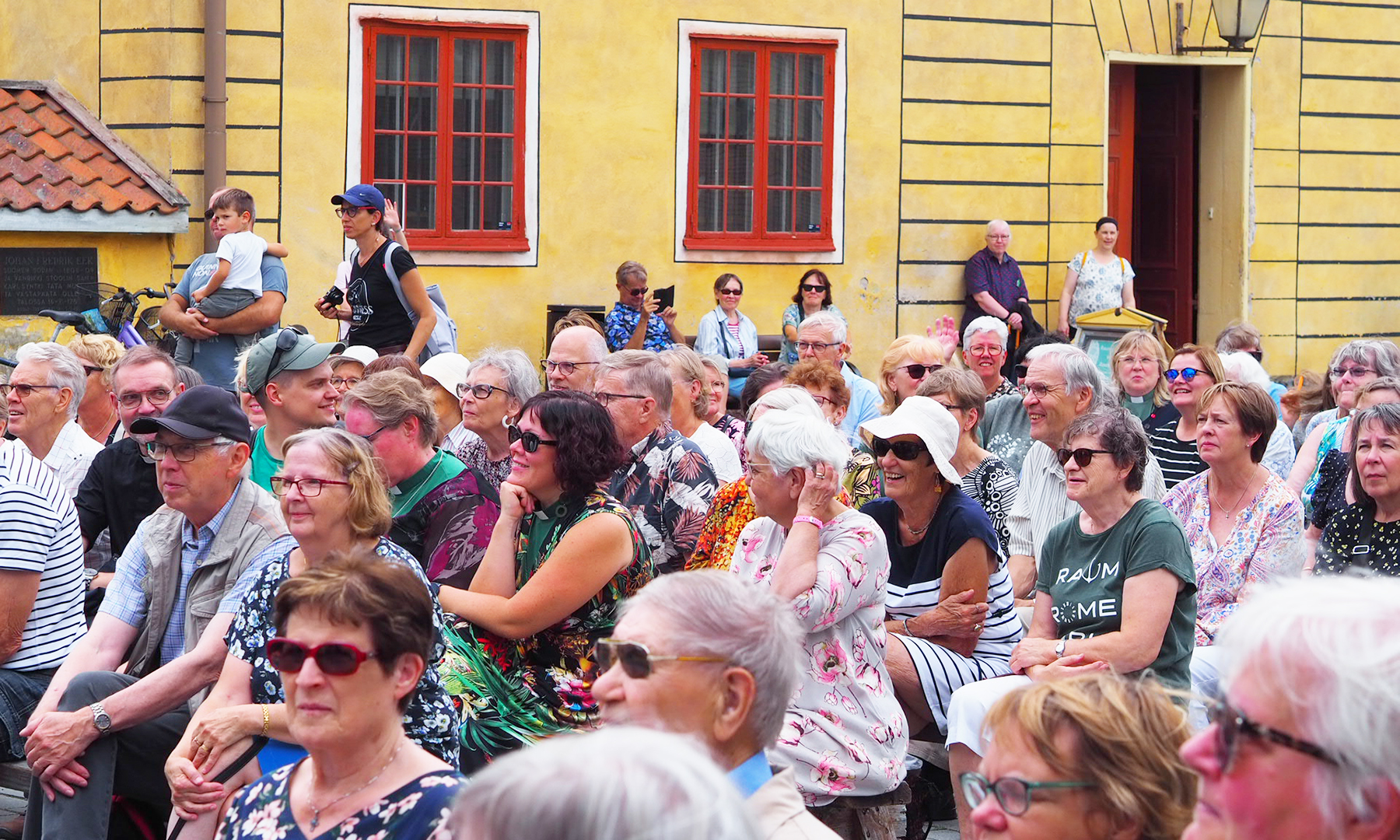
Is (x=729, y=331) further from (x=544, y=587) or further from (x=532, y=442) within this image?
(x=544, y=587)

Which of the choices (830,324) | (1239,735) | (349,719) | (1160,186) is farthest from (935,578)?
(1160,186)

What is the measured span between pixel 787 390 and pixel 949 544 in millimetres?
1283

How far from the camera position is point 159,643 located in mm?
4703

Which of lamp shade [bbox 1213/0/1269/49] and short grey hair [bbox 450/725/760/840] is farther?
lamp shade [bbox 1213/0/1269/49]

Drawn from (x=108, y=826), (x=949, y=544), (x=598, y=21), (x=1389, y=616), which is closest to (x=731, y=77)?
(x=598, y=21)

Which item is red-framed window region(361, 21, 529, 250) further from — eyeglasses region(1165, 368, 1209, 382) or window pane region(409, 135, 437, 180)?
eyeglasses region(1165, 368, 1209, 382)

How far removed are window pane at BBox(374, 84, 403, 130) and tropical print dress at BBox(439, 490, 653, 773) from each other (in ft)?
30.0

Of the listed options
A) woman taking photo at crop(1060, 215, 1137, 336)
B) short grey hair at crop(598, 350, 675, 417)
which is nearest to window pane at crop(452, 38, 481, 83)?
woman taking photo at crop(1060, 215, 1137, 336)

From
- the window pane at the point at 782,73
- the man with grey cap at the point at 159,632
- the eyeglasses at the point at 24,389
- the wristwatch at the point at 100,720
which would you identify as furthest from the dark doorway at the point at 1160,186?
the wristwatch at the point at 100,720

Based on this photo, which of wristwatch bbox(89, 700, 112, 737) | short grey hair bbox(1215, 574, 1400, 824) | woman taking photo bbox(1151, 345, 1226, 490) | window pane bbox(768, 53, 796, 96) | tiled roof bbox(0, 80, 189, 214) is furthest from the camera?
window pane bbox(768, 53, 796, 96)

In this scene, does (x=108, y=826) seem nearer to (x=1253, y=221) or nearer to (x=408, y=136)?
(x=408, y=136)

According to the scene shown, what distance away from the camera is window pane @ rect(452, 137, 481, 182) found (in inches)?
A: 523

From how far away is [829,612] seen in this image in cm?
433

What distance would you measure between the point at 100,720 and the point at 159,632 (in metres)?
0.39
